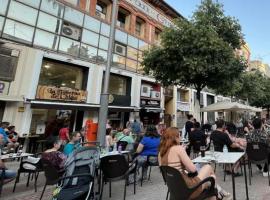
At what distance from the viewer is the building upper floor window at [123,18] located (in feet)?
57.9

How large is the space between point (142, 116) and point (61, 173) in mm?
13967

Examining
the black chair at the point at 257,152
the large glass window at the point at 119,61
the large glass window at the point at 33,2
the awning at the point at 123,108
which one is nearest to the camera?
the black chair at the point at 257,152

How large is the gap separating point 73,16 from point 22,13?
325cm

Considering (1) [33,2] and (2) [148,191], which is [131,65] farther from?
(2) [148,191]

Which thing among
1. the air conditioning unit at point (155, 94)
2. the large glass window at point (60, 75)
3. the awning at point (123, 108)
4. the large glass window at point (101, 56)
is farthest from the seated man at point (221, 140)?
the air conditioning unit at point (155, 94)

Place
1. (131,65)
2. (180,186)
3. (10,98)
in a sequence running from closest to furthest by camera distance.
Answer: (180,186)
(10,98)
(131,65)

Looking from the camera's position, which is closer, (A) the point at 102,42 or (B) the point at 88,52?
(B) the point at 88,52

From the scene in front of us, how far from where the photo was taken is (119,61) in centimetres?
1641

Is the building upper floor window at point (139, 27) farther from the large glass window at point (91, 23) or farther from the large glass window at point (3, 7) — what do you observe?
the large glass window at point (3, 7)

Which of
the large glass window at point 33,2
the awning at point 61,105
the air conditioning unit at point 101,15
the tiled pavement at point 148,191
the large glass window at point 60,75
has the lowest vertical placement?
the tiled pavement at point 148,191

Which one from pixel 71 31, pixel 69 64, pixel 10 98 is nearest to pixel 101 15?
pixel 71 31

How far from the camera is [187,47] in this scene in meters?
11.3

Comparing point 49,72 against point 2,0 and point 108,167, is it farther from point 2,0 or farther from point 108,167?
point 108,167

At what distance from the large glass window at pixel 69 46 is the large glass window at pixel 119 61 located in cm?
326
